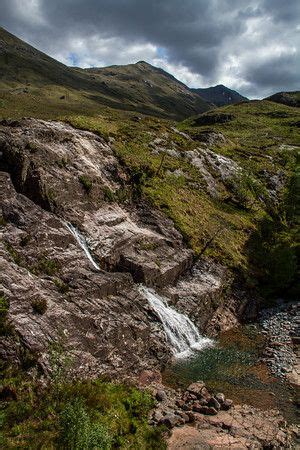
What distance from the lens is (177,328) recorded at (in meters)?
33.8

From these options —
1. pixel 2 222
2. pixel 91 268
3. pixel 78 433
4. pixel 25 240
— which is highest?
pixel 2 222

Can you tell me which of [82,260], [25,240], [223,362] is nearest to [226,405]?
[223,362]

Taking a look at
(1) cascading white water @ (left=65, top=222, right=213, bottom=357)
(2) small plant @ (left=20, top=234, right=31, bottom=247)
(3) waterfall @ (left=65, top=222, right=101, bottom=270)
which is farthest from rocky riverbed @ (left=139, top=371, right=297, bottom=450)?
(2) small plant @ (left=20, top=234, right=31, bottom=247)

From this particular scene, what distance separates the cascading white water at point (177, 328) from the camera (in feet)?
107

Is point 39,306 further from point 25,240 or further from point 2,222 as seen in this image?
point 2,222

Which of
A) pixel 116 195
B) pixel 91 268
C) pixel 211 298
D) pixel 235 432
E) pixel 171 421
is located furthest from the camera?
pixel 116 195

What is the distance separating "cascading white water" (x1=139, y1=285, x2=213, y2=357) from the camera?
3250 centimetres

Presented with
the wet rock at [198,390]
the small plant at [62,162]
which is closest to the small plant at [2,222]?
the small plant at [62,162]

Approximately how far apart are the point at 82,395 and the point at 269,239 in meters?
43.9

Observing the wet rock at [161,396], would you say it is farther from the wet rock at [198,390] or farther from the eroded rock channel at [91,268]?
the eroded rock channel at [91,268]

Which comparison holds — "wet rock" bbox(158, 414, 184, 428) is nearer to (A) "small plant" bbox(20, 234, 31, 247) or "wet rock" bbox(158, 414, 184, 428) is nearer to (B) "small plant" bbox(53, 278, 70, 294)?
(B) "small plant" bbox(53, 278, 70, 294)

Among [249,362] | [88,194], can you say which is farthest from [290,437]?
[88,194]

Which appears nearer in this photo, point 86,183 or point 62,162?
point 62,162

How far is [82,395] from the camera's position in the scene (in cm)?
2097
